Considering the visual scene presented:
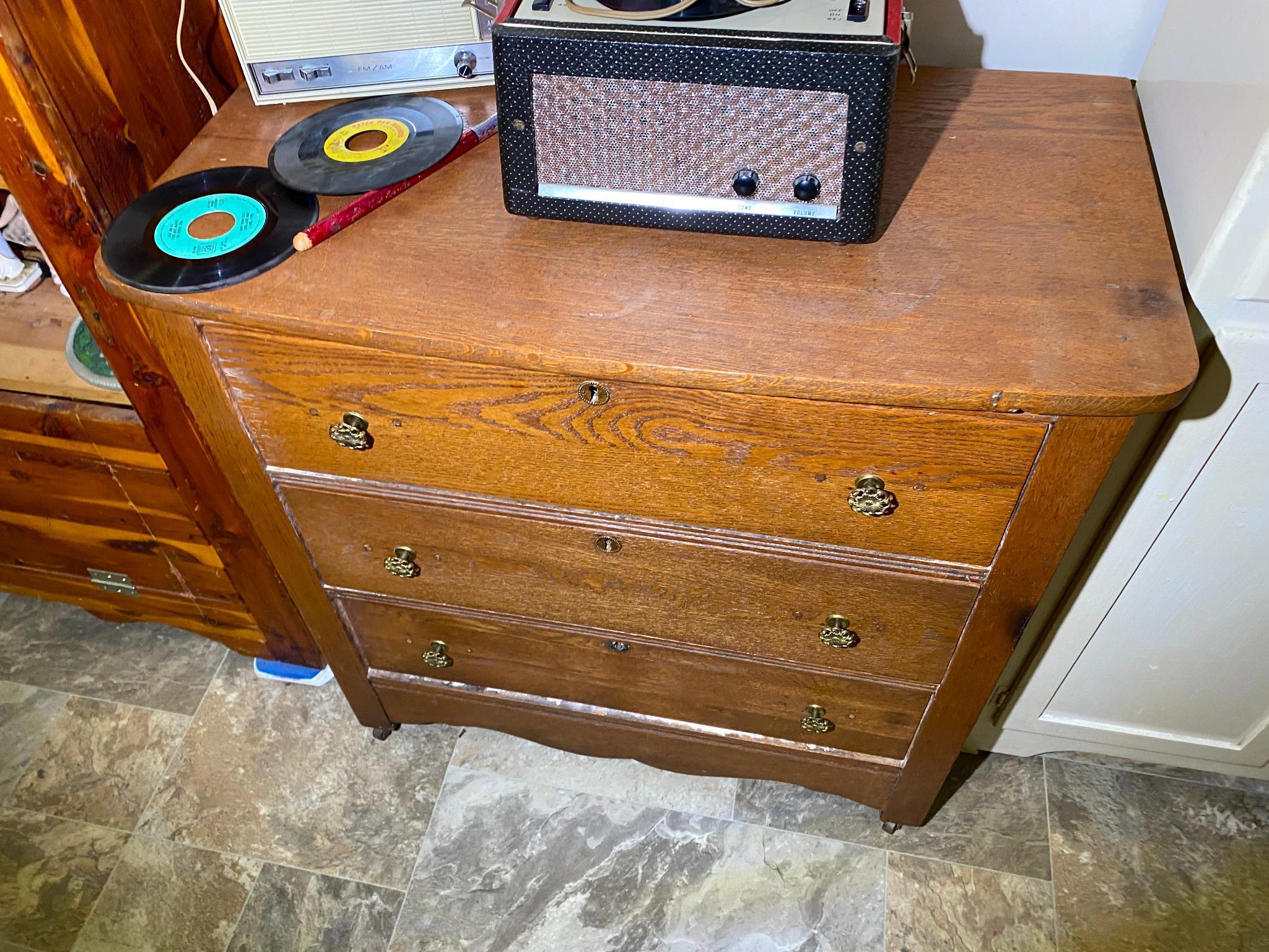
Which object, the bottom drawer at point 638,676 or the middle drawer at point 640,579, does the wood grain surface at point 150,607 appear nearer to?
the bottom drawer at point 638,676

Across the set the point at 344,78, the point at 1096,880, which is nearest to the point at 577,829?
the point at 1096,880

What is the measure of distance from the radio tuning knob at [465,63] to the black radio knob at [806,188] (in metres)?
0.41

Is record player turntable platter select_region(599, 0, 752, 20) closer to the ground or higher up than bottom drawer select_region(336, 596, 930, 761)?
higher up

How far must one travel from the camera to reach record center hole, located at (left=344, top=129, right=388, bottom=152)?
971 mm

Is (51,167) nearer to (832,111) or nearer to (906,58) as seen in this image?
(832,111)

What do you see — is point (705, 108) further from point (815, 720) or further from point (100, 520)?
point (100, 520)

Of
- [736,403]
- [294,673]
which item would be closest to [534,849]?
[294,673]

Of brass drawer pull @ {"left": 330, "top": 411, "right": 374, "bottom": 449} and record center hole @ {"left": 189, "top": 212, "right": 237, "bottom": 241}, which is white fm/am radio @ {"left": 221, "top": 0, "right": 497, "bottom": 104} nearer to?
record center hole @ {"left": 189, "top": 212, "right": 237, "bottom": 241}

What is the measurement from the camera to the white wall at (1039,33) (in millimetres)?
1025

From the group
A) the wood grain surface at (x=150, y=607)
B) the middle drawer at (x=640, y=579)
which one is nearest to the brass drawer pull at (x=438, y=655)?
the middle drawer at (x=640, y=579)

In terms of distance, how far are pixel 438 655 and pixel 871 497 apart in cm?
66

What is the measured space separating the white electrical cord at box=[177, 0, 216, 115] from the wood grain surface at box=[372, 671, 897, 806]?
784mm

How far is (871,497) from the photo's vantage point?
856 mm

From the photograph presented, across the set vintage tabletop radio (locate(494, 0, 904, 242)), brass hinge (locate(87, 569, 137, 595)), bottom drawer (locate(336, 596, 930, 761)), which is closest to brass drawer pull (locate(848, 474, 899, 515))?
vintage tabletop radio (locate(494, 0, 904, 242))
